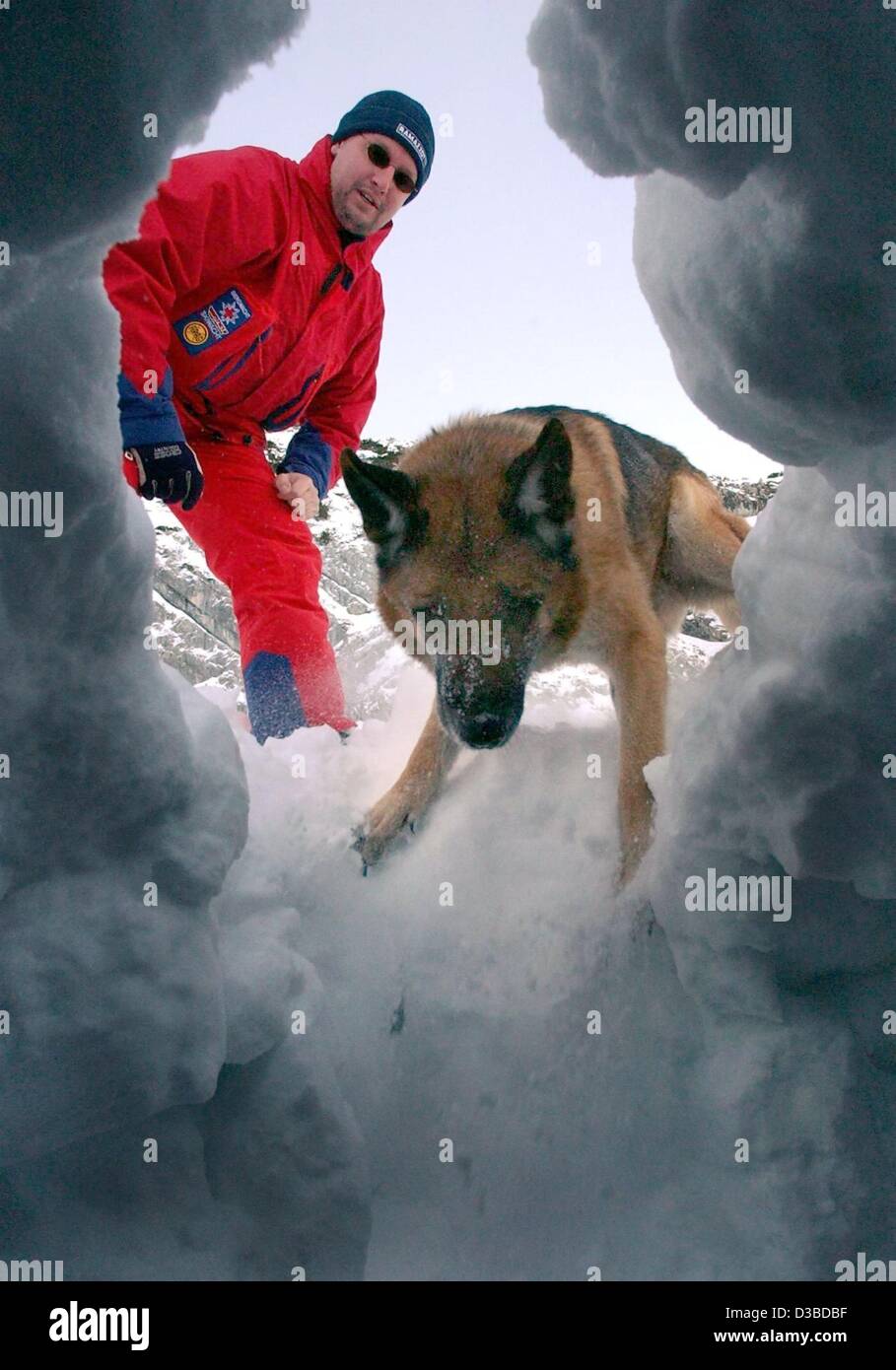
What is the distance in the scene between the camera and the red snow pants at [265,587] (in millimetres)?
4234

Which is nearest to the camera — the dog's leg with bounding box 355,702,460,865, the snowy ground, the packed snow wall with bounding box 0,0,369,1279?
the packed snow wall with bounding box 0,0,369,1279

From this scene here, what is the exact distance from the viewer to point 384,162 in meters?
4.05

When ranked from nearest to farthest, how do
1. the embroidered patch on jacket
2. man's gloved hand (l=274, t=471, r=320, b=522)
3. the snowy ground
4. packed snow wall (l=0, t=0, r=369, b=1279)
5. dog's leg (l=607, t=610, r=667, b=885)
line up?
packed snow wall (l=0, t=0, r=369, b=1279)
the snowy ground
dog's leg (l=607, t=610, r=667, b=885)
the embroidered patch on jacket
man's gloved hand (l=274, t=471, r=320, b=522)

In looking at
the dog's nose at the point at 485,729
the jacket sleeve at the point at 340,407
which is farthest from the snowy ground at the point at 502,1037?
the jacket sleeve at the point at 340,407

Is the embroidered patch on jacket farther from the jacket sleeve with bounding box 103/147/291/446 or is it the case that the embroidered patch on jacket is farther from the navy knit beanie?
the navy knit beanie

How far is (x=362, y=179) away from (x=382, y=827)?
292cm

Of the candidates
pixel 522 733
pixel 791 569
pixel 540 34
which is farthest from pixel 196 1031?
pixel 540 34

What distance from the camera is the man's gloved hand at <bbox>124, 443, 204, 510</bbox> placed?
3248 millimetres

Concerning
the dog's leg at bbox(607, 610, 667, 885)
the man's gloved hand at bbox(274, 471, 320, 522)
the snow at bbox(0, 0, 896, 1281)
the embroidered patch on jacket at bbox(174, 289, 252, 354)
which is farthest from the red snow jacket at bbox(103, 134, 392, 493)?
the dog's leg at bbox(607, 610, 667, 885)

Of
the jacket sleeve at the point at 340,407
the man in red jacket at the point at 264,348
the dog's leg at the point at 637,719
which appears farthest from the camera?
the jacket sleeve at the point at 340,407

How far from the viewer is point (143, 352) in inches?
130

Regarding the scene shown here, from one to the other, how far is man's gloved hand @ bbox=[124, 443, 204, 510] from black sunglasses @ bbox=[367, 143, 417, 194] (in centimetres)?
176

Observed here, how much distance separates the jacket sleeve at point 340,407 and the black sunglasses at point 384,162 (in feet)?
2.52

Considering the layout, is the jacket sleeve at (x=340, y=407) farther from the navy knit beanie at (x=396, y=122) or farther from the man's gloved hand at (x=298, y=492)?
the navy knit beanie at (x=396, y=122)
